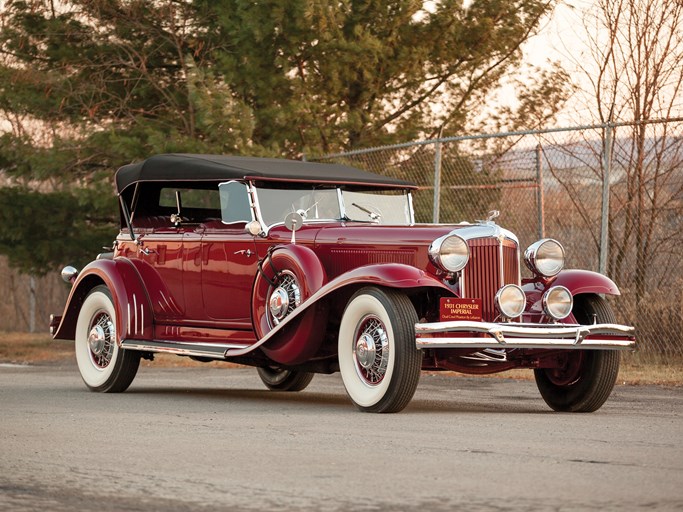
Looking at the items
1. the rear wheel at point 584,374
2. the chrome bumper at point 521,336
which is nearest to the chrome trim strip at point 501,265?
the chrome bumper at point 521,336

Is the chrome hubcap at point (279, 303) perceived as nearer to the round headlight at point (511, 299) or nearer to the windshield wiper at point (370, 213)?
the windshield wiper at point (370, 213)

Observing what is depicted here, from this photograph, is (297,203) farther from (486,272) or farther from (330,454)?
(330,454)

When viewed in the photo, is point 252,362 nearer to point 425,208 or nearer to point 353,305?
point 353,305

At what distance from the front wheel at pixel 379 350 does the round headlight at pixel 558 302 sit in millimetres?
1152

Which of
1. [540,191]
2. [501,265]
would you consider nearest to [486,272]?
[501,265]

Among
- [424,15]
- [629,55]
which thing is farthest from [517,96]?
[629,55]

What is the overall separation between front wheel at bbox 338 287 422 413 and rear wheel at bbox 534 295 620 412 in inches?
62.1

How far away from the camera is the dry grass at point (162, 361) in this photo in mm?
12797

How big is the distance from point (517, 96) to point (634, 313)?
7.75 metres

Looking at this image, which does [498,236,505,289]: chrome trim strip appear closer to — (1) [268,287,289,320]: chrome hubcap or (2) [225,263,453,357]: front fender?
(2) [225,263,453,357]: front fender

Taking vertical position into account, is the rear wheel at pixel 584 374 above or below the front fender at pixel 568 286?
below

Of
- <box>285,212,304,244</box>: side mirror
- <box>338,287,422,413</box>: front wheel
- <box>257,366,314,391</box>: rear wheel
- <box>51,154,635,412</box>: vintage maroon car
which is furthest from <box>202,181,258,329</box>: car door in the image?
<box>338,287,422,413</box>: front wheel

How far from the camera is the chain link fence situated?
13.7 m

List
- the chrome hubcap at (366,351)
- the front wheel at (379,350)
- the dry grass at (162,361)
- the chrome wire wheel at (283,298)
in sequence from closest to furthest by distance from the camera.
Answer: the front wheel at (379,350) → the chrome hubcap at (366,351) → the chrome wire wheel at (283,298) → the dry grass at (162,361)
